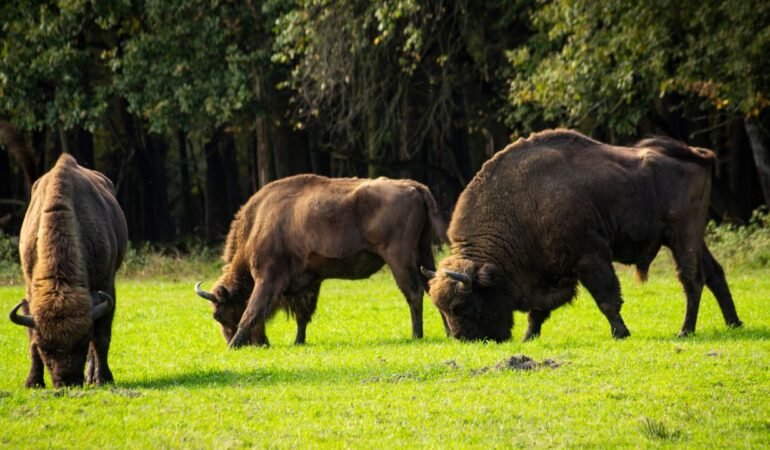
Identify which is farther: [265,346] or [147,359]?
[265,346]

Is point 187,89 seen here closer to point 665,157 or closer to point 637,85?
point 637,85

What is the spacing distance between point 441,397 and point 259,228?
6.57 m

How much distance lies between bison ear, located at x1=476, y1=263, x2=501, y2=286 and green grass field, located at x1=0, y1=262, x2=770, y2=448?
0.85 metres

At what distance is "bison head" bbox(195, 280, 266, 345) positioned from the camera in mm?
16625

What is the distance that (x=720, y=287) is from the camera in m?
15.8

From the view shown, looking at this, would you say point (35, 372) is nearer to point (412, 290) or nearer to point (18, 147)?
point (412, 290)

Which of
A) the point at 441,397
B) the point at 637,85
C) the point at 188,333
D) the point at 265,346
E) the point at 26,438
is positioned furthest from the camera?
the point at 637,85

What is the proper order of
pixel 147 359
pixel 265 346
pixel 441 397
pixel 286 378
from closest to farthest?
1. pixel 441 397
2. pixel 286 378
3. pixel 147 359
4. pixel 265 346

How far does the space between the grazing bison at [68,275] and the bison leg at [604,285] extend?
5.51 metres

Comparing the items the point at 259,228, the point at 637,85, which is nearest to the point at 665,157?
the point at 259,228

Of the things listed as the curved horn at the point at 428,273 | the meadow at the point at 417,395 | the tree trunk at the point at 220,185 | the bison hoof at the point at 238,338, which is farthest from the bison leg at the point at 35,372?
the tree trunk at the point at 220,185

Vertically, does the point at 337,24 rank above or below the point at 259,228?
above

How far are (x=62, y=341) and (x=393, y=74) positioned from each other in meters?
22.0

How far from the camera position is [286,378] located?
12.2m
